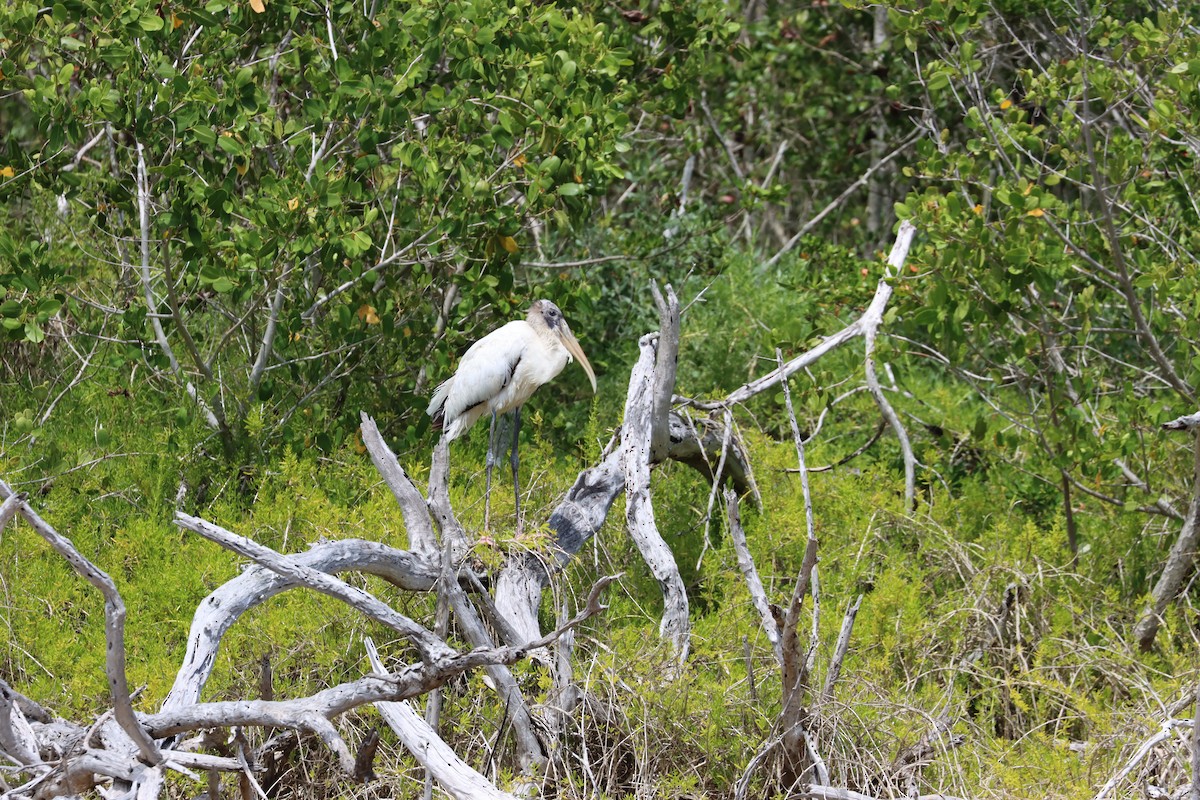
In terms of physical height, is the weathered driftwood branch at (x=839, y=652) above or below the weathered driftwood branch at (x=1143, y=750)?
above

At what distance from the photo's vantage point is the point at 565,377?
764 cm

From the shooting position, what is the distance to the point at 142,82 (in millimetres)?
5676

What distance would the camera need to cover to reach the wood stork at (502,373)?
19.2 ft

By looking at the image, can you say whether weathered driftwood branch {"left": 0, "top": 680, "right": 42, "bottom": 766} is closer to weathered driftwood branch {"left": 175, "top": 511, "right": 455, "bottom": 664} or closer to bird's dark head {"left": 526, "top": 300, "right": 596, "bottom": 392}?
weathered driftwood branch {"left": 175, "top": 511, "right": 455, "bottom": 664}

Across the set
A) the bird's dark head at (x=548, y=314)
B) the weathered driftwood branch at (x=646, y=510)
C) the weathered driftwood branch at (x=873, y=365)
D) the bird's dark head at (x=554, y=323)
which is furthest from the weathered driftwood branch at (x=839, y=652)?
the bird's dark head at (x=548, y=314)

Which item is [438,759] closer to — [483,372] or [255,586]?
[255,586]

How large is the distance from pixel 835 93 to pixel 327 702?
8.26m

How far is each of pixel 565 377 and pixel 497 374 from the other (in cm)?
179

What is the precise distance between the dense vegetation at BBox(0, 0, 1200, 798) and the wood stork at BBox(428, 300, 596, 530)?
32cm

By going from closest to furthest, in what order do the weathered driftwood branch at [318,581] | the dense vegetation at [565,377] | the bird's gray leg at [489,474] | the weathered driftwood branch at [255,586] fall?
1. the weathered driftwood branch at [318,581]
2. the weathered driftwood branch at [255,586]
3. the dense vegetation at [565,377]
4. the bird's gray leg at [489,474]

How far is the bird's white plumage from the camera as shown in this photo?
5.86m

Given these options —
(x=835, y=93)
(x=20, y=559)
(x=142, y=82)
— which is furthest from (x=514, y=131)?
(x=835, y=93)

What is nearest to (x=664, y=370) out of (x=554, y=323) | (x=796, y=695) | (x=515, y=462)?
(x=515, y=462)

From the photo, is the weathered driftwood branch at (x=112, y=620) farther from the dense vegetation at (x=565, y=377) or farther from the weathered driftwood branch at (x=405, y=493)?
the dense vegetation at (x=565, y=377)
